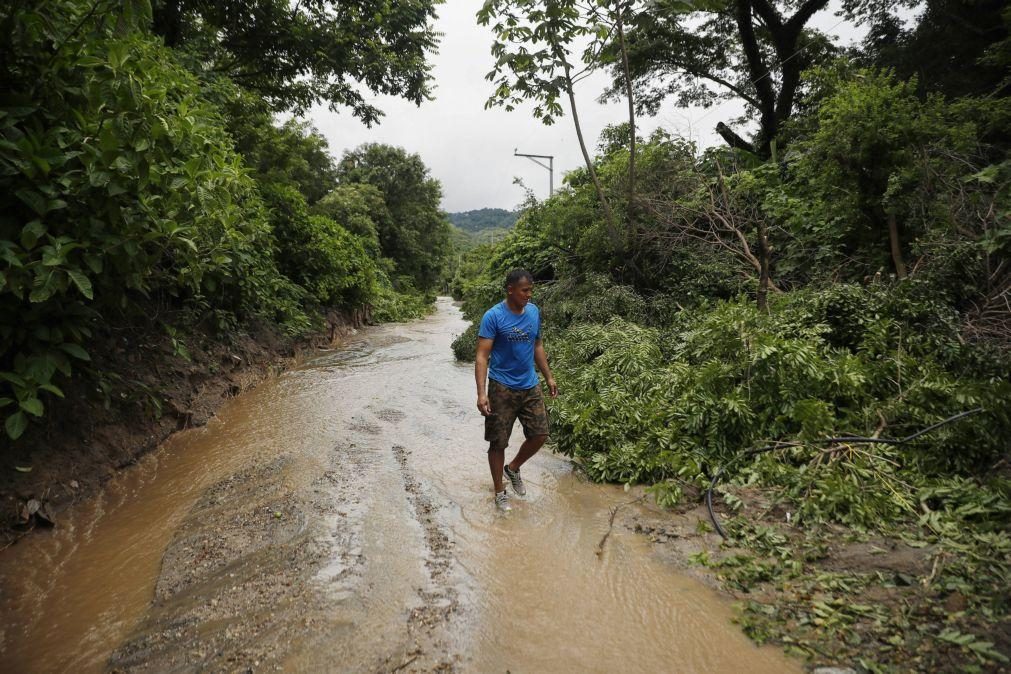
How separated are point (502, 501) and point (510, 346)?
4.32 feet

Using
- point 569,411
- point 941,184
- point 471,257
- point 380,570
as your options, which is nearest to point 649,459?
point 569,411

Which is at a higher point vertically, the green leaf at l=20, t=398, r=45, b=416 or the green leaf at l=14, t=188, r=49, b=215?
the green leaf at l=14, t=188, r=49, b=215

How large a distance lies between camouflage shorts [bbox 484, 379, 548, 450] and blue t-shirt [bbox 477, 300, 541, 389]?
0.07 metres

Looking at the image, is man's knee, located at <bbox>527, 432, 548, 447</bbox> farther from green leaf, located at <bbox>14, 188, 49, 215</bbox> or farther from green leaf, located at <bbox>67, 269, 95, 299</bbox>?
green leaf, located at <bbox>14, 188, 49, 215</bbox>

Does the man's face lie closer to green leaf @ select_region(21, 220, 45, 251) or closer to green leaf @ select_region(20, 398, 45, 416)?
green leaf @ select_region(21, 220, 45, 251)

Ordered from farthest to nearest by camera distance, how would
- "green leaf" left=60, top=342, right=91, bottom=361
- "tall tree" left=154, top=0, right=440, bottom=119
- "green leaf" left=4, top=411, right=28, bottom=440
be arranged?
"tall tree" left=154, top=0, right=440, bottom=119
"green leaf" left=60, top=342, right=91, bottom=361
"green leaf" left=4, top=411, right=28, bottom=440

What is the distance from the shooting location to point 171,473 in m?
4.60

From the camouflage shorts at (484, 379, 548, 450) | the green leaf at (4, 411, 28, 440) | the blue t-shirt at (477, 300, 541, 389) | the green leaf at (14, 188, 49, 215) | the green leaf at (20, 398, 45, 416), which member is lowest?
the camouflage shorts at (484, 379, 548, 450)

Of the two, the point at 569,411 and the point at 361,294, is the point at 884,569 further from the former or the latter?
the point at 361,294

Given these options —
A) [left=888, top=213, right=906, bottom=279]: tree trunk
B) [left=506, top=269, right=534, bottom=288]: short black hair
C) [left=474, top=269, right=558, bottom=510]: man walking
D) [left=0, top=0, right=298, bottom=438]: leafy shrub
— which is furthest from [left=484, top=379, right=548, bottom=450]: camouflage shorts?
[left=888, top=213, right=906, bottom=279]: tree trunk

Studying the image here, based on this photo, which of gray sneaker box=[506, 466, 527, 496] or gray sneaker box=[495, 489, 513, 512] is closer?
gray sneaker box=[495, 489, 513, 512]

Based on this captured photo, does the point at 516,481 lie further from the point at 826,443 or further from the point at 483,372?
the point at 826,443

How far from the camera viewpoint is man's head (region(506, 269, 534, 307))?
390 centimetres

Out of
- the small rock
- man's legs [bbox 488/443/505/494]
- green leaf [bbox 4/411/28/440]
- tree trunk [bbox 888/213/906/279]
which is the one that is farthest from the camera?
tree trunk [bbox 888/213/906/279]
